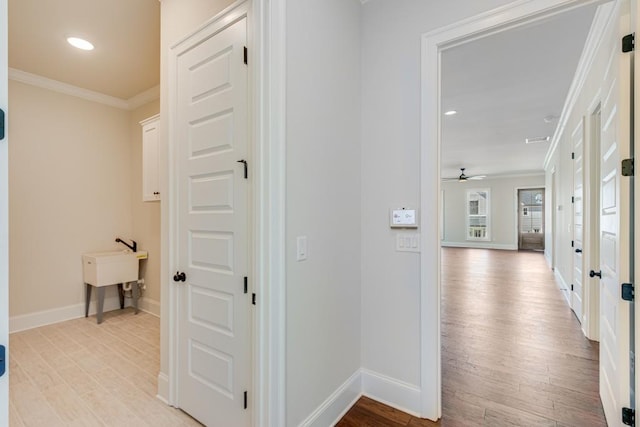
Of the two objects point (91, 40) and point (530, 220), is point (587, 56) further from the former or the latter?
point (530, 220)

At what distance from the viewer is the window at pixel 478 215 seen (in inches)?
449

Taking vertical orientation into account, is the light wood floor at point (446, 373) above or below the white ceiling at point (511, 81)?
below

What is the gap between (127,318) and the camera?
371cm

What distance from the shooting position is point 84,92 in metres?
3.76

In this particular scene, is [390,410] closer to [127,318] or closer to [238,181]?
[238,181]

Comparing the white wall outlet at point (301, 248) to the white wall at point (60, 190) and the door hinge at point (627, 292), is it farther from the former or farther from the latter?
the white wall at point (60, 190)

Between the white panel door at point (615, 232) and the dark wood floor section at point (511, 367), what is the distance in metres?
0.32

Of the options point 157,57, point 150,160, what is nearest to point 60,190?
point 150,160

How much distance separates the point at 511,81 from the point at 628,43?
83.3 inches

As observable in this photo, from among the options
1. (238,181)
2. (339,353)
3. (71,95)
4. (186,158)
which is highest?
(71,95)

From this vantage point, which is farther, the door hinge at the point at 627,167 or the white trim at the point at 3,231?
the door hinge at the point at 627,167

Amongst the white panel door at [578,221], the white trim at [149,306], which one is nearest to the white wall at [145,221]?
the white trim at [149,306]

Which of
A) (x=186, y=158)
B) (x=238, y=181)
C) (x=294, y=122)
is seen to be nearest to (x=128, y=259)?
(x=186, y=158)

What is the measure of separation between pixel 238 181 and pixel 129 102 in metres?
3.51
